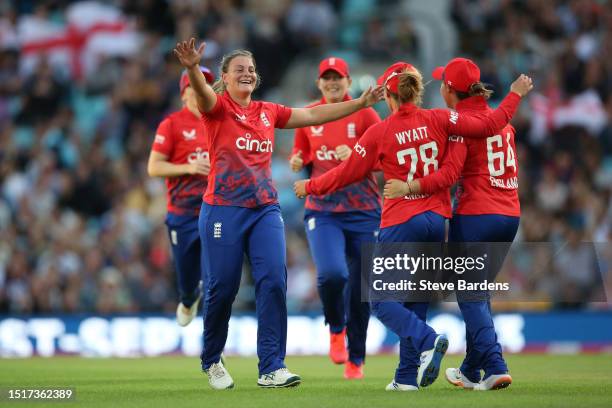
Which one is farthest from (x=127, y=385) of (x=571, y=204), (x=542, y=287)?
(x=571, y=204)

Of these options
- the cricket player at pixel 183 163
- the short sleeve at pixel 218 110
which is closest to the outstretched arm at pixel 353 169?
the short sleeve at pixel 218 110

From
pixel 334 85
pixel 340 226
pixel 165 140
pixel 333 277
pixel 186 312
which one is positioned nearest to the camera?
pixel 333 277

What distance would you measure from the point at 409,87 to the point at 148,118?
12.8 metres

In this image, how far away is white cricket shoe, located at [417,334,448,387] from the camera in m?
8.57

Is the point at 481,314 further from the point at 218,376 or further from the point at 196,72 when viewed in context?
the point at 196,72

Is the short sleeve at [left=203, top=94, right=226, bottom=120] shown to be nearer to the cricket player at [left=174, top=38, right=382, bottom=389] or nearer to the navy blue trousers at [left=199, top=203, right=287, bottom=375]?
the cricket player at [left=174, top=38, right=382, bottom=389]

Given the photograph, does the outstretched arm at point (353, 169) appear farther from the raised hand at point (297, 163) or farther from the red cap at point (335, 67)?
the red cap at point (335, 67)

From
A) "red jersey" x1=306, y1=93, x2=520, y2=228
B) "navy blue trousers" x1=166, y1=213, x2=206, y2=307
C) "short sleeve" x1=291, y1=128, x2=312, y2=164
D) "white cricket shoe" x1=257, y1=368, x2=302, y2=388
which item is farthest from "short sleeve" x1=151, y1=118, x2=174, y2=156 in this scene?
"white cricket shoe" x1=257, y1=368, x2=302, y2=388

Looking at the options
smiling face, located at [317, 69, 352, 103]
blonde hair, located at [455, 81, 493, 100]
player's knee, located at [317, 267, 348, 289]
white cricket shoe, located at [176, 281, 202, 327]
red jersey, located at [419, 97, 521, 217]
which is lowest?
white cricket shoe, located at [176, 281, 202, 327]

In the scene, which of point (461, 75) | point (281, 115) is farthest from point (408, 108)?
point (281, 115)

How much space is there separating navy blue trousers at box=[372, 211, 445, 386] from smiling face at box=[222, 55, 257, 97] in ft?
5.19

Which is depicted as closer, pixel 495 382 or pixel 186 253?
pixel 495 382

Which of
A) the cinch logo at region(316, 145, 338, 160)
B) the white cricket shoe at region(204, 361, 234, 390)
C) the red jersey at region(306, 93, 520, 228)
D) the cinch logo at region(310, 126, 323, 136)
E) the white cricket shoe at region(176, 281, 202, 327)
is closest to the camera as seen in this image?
the red jersey at region(306, 93, 520, 228)

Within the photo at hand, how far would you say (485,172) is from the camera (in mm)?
9273
